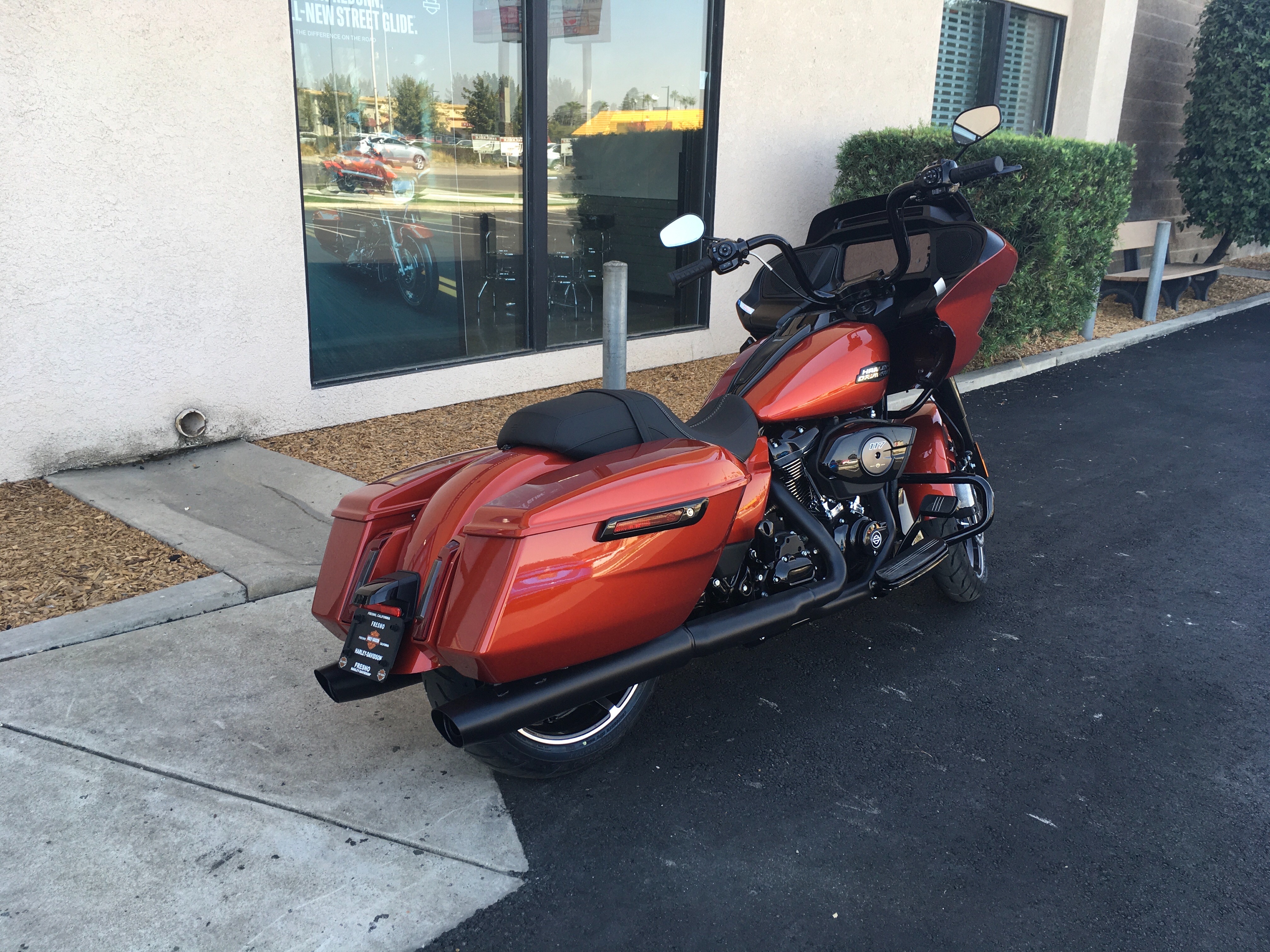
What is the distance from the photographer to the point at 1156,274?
1077 centimetres

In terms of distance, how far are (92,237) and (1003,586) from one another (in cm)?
472

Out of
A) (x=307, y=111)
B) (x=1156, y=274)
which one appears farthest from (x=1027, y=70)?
(x=307, y=111)

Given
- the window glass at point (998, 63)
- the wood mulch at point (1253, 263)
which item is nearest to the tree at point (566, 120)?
the window glass at point (998, 63)

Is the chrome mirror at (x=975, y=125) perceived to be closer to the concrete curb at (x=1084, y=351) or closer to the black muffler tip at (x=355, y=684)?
the black muffler tip at (x=355, y=684)

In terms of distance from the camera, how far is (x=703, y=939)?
233cm

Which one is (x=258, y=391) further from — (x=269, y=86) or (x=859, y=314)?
(x=859, y=314)

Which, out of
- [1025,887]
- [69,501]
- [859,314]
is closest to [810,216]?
[859,314]

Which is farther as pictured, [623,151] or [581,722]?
[623,151]

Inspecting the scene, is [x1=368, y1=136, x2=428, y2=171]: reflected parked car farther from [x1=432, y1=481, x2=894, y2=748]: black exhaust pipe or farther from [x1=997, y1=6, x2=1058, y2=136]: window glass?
[x1=997, y1=6, x2=1058, y2=136]: window glass

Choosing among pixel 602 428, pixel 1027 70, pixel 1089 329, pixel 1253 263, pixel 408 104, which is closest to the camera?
pixel 602 428

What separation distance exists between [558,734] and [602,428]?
0.89 metres

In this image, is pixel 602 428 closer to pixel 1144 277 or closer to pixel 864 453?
pixel 864 453

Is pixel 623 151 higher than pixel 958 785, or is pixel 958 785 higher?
pixel 623 151

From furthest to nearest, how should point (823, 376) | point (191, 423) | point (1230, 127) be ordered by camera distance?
1. point (1230, 127)
2. point (191, 423)
3. point (823, 376)
